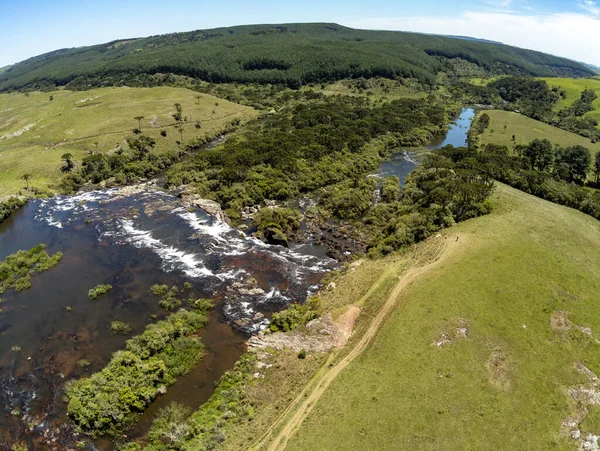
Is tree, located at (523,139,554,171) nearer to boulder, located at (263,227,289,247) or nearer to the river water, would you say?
the river water

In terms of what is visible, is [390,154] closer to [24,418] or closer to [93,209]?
[93,209]

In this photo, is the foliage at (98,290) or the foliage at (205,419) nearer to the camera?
the foliage at (205,419)

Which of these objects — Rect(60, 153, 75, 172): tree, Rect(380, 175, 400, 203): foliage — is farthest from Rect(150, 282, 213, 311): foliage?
Rect(60, 153, 75, 172): tree

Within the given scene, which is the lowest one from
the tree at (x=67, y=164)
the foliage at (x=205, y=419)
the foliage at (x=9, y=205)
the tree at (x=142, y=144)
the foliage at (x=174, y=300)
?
the foliage at (x=205, y=419)

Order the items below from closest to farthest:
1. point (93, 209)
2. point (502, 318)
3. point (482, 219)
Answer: point (502, 318) → point (482, 219) → point (93, 209)

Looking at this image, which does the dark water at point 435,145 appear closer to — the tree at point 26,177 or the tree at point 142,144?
the tree at point 142,144

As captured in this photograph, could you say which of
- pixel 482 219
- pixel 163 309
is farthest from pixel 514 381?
pixel 163 309

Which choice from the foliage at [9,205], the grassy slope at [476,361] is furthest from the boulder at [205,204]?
the grassy slope at [476,361]
